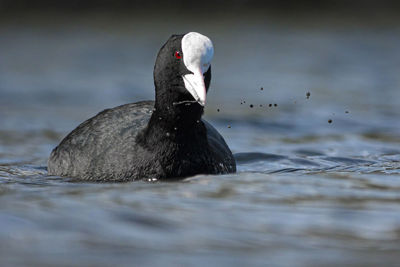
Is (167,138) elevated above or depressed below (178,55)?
below

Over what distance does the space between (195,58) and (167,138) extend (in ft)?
2.23

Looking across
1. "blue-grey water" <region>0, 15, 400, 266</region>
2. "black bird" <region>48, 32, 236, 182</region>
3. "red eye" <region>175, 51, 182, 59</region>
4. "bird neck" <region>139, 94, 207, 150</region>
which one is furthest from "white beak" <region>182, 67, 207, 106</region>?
"blue-grey water" <region>0, 15, 400, 266</region>

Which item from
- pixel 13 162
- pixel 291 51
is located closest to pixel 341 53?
pixel 291 51

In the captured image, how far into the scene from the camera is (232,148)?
7652mm

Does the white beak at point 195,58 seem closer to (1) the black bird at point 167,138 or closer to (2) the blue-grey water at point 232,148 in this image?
(1) the black bird at point 167,138

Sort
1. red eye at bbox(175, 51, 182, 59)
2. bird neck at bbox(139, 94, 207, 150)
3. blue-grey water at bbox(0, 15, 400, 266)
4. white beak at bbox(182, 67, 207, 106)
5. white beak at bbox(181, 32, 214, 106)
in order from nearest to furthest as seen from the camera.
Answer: blue-grey water at bbox(0, 15, 400, 266)
white beak at bbox(182, 67, 207, 106)
white beak at bbox(181, 32, 214, 106)
red eye at bbox(175, 51, 182, 59)
bird neck at bbox(139, 94, 207, 150)

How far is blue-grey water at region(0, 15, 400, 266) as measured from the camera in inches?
144

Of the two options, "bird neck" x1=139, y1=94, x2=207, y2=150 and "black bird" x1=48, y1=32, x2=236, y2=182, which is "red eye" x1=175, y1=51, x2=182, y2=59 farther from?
"bird neck" x1=139, y1=94, x2=207, y2=150

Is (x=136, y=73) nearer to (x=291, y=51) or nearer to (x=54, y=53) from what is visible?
(x=54, y=53)

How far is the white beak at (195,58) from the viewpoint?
496cm

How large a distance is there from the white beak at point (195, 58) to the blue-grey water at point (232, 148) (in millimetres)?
634

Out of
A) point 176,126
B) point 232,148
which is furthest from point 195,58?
point 232,148

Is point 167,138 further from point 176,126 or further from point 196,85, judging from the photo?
point 196,85

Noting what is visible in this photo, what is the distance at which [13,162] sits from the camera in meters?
6.81
